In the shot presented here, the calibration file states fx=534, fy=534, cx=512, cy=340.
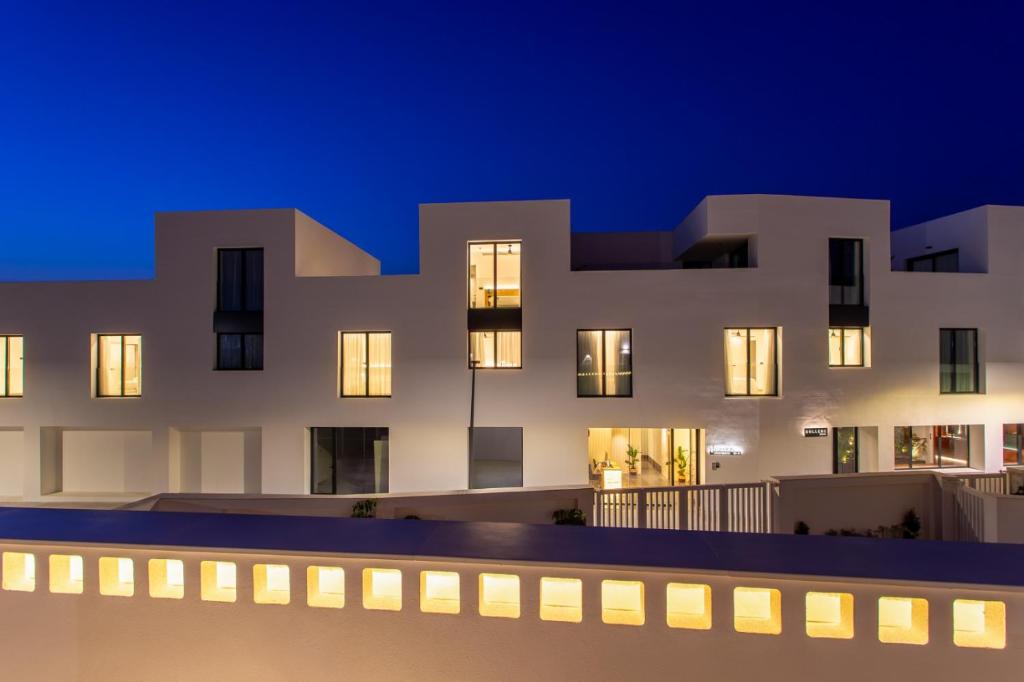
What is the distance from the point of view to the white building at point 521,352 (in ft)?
48.6

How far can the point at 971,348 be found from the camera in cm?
1584

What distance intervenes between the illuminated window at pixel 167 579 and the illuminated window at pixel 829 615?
4145 millimetres

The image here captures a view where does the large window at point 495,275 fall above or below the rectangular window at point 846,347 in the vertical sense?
above

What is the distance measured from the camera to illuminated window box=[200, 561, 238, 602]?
12.1 ft

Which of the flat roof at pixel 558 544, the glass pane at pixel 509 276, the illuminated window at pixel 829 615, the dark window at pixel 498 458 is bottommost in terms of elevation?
the dark window at pixel 498 458

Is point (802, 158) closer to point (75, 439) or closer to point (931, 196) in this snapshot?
point (931, 196)

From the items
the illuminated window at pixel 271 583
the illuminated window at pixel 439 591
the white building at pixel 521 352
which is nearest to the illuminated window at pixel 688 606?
the illuminated window at pixel 439 591

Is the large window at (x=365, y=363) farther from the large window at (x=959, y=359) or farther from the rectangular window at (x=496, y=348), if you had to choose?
the large window at (x=959, y=359)

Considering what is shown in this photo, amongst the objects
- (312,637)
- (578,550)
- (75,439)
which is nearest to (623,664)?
(578,550)

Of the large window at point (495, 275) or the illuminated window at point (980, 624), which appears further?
the large window at point (495, 275)

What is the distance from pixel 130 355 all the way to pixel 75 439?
338cm

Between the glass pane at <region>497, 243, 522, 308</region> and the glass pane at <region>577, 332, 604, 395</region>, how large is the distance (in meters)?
2.16

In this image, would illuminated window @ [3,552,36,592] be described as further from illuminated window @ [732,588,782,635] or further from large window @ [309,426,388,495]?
large window @ [309,426,388,495]

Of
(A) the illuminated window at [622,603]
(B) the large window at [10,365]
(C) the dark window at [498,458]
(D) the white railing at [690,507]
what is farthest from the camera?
(B) the large window at [10,365]
